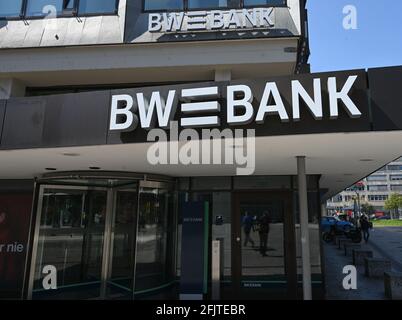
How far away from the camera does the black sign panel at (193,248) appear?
887cm

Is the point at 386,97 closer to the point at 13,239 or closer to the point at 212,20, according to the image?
the point at 212,20

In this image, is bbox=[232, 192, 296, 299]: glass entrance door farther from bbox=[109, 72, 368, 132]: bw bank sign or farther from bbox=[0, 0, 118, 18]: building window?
bbox=[0, 0, 118, 18]: building window

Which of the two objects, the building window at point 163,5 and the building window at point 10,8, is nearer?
the building window at point 163,5

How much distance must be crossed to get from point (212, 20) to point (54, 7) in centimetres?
483

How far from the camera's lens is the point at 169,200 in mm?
9859

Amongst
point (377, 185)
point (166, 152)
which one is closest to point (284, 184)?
point (166, 152)

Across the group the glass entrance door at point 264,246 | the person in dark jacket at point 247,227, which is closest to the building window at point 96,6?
the glass entrance door at point 264,246

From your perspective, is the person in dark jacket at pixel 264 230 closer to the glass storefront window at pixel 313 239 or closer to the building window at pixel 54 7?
the glass storefront window at pixel 313 239

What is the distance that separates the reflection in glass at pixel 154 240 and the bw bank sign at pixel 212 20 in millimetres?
4575

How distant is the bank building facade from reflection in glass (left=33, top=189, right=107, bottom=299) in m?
0.03

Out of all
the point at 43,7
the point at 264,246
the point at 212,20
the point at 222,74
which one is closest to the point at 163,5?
the point at 212,20

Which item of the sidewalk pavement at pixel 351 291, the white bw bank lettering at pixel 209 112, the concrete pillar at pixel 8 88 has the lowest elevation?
the sidewalk pavement at pixel 351 291

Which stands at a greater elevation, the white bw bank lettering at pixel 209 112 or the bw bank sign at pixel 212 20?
the bw bank sign at pixel 212 20

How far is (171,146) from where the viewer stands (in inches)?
258
